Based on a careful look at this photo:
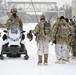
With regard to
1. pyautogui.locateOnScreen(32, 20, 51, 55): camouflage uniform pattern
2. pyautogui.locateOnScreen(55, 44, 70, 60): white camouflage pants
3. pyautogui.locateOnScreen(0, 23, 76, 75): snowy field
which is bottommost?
pyautogui.locateOnScreen(0, 23, 76, 75): snowy field

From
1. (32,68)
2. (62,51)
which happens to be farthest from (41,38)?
(32,68)

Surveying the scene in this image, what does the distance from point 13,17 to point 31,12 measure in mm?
62915

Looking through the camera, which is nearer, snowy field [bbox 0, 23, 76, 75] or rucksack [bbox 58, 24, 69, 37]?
snowy field [bbox 0, 23, 76, 75]

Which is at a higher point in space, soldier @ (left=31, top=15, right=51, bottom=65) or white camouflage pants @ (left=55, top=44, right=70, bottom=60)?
soldier @ (left=31, top=15, right=51, bottom=65)

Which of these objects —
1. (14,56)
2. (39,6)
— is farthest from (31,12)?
(14,56)

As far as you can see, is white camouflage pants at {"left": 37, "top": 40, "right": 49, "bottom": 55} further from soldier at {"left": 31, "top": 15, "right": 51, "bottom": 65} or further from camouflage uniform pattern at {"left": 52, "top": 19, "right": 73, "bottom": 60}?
camouflage uniform pattern at {"left": 52, "top": 19, "right": 73, "bottom": 60}

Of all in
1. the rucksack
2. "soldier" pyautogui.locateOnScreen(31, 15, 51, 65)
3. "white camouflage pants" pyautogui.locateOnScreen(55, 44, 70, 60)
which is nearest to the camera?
"soldier" pyautogui.locateOnScreen(31, 15, 51, 65)

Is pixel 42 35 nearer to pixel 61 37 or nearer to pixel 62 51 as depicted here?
pixel 61 37

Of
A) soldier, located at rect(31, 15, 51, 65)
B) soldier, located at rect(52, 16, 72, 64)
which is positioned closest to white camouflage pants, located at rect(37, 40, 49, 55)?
soldier, located at rect(31, 15, 51, 65)

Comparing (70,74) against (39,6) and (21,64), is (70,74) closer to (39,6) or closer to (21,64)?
(21,64)

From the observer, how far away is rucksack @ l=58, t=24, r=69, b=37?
935 cm

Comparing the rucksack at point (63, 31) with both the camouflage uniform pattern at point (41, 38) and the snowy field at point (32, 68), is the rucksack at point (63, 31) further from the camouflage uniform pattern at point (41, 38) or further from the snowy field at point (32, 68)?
the snowy field at point (32, 68)

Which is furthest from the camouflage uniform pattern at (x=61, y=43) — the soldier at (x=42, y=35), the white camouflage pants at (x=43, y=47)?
the white camouflage pants at (x=43, y=47)

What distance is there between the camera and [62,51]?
9625 millimetres
